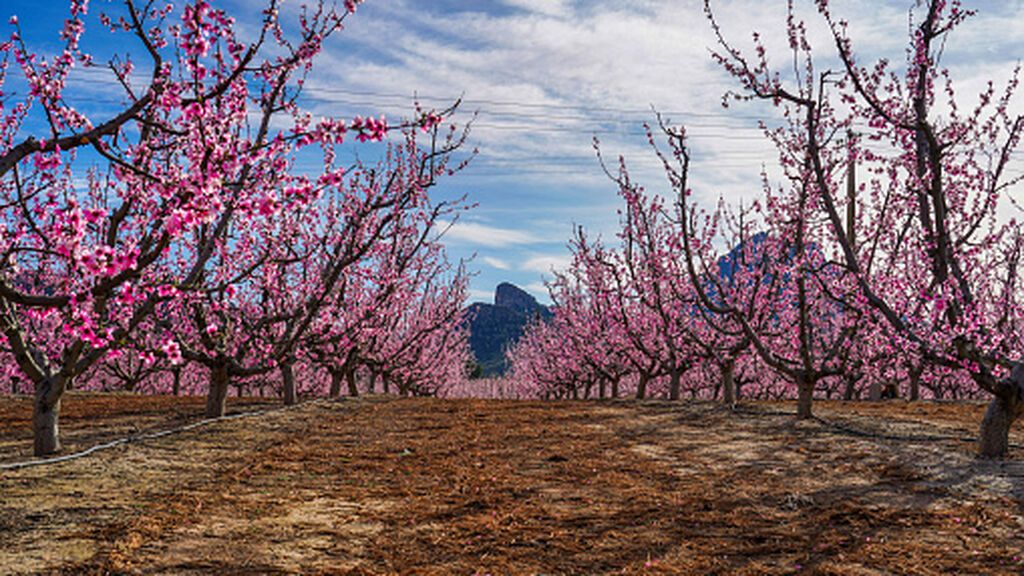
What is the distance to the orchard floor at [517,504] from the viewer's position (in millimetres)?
5047

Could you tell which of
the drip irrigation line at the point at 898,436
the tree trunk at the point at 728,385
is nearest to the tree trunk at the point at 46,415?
the drip irrigation line at the point at 898,436

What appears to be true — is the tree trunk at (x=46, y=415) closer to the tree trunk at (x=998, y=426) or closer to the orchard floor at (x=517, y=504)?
the orchard floor at (x=517, y=504)

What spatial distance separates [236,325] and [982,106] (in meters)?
14.2

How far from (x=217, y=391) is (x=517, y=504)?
9093 millimetres

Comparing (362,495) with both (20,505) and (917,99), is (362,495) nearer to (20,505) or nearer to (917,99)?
(20,505)

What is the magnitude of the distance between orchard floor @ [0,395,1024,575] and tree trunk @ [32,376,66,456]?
63cm

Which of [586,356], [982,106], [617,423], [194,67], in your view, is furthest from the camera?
[586,356]

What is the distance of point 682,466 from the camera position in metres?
9.02

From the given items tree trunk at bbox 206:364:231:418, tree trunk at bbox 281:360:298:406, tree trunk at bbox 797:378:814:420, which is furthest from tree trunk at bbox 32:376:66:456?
tree trunk at bbox 797:378:814:420

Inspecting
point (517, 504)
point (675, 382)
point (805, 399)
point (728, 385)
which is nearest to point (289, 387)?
point (728, 385)

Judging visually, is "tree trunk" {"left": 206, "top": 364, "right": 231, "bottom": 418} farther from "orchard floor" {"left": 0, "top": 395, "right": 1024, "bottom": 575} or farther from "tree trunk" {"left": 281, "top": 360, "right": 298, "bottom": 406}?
"tree trunk" {"left": 281, "top": 360, "right": 298, "bottom": 406}

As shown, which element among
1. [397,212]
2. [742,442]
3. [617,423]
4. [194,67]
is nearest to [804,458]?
[742,442]

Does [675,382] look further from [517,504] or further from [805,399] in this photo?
[517,504]

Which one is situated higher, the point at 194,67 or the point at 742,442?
the point at 194,67
